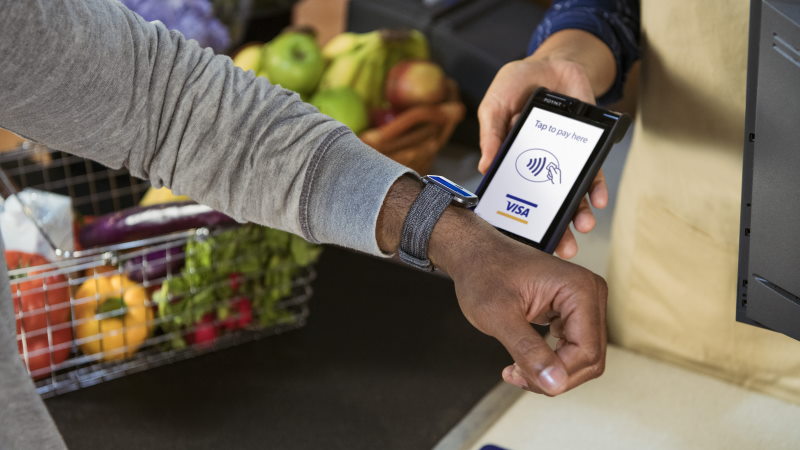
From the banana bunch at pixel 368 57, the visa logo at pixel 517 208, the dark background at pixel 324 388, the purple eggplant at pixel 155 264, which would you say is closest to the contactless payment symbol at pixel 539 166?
the visa logo at pixel 517 208

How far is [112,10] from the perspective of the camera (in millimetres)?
544

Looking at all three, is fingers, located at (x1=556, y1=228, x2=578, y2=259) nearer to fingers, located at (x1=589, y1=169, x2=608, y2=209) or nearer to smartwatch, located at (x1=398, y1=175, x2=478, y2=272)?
fingers, located at (x1=589, y1=169, x2=608, y2=209)

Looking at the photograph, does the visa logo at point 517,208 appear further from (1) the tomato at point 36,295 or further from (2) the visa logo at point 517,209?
(1) the tomato at point 36,295

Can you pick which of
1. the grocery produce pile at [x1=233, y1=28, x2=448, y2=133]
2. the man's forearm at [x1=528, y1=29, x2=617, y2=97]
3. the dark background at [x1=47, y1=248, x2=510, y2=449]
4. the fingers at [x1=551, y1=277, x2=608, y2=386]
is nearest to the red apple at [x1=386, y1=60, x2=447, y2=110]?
the grocery produce pile at [x1=233, y1=28, x2=448, y2=133]

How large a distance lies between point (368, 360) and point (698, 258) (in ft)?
1.19

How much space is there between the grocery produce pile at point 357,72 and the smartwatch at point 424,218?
66cm

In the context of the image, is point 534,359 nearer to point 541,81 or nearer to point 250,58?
point 541,81

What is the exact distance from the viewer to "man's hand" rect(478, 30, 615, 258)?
740 mm

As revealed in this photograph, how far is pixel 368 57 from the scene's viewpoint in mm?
1325

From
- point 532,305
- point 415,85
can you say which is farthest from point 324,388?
point 415,85

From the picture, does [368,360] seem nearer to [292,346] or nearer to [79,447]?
[292,346]

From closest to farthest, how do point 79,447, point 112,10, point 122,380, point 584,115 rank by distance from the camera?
point 112,10 < point 584,115 < point 79,447 < point 122,380

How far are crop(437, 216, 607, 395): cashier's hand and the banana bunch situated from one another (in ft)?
2.68

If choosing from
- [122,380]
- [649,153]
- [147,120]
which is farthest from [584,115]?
[122,380]
